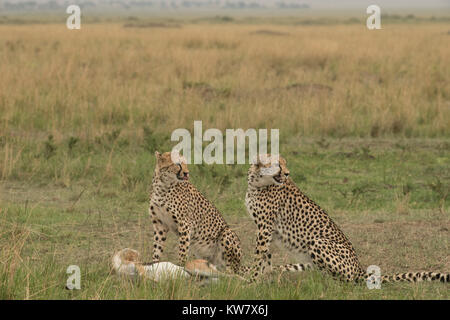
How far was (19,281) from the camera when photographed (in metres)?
3.97

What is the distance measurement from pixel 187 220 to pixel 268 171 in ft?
1.94

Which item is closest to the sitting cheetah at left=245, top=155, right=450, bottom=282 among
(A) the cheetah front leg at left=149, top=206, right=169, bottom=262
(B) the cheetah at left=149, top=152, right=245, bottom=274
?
(B) the cheetah at left=149, top=152, right=245, bottom=274

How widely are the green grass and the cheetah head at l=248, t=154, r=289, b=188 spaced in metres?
0.54

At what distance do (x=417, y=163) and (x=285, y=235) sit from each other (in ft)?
14.1

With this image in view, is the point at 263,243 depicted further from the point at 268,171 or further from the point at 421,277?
the point at 421,277

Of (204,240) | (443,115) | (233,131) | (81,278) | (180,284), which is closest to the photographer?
(180,284)

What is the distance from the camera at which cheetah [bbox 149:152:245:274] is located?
461 cm

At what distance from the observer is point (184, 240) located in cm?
462

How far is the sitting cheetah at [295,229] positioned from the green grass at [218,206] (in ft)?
0.29

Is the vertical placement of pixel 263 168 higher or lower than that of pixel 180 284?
higher
